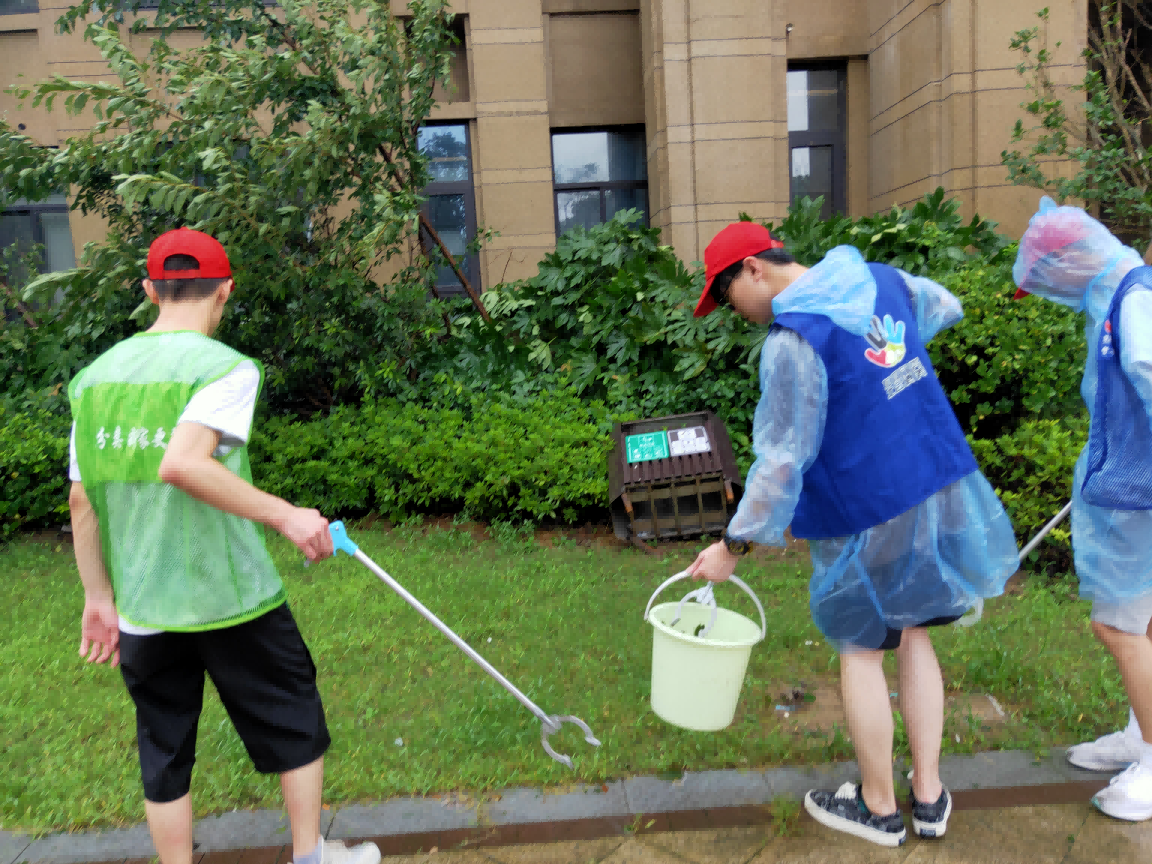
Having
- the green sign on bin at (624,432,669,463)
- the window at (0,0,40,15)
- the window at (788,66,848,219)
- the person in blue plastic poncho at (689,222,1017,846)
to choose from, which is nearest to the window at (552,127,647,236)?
the window at (788,66,848,219)

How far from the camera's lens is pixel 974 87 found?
28.2 feet

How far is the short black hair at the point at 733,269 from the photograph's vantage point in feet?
8.00

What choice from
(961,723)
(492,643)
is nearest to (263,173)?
(492,643)

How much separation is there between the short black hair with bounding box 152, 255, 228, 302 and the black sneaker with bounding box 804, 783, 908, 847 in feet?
7.97

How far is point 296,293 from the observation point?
6254 mm

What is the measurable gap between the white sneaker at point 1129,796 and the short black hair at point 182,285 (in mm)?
3121

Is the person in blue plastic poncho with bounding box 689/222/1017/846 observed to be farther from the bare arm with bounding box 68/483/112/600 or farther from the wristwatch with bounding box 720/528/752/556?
the bare arm with bounding box 68/483/112/600

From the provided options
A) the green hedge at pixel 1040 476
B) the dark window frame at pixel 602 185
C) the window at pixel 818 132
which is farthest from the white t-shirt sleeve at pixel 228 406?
the window at pixel 818 132

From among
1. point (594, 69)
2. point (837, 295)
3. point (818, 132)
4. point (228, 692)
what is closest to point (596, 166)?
point (594, 69)

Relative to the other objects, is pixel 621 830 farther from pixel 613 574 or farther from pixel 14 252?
pixel 14 252

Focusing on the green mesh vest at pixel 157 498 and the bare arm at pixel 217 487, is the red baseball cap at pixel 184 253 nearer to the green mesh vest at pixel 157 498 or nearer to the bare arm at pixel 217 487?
the green mesh vest at pixel 157 498

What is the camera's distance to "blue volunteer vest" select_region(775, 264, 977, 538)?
7.39 feet

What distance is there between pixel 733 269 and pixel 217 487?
1.54m

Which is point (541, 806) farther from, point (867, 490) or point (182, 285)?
point (182, 285)
